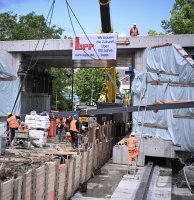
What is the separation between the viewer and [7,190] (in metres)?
8.09

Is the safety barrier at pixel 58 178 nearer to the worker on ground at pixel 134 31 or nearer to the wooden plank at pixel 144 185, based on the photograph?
the wooden plank at pixel 144 185

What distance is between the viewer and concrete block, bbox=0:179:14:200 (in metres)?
7.86

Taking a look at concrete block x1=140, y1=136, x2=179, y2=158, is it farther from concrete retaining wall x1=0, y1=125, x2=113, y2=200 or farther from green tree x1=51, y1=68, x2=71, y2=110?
green tree x1=51, y1=68, x2=71, y2=110

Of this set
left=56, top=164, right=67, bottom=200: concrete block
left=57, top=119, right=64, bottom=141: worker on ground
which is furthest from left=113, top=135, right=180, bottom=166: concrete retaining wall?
left=56, top=164, right=67, bottom=200: concrete block

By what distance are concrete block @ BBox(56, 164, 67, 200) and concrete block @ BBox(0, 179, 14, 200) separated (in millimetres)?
3335

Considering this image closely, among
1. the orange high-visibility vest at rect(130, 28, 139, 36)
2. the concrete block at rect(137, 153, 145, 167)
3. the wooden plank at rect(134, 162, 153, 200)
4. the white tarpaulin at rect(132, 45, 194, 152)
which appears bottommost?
the wooden plank at rect(134, 162, 153, 200)

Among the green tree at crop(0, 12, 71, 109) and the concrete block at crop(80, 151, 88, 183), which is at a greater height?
the green tree at crop(0, 12, 71, 109)

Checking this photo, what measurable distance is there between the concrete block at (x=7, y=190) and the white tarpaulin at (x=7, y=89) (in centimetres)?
1969

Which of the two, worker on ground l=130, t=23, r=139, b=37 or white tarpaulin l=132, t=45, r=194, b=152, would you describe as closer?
white tarpaulin l=132, t=45, r=194, b=152

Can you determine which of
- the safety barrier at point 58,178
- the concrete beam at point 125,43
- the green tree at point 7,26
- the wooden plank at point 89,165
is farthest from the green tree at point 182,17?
the wooden plank at point 89,165

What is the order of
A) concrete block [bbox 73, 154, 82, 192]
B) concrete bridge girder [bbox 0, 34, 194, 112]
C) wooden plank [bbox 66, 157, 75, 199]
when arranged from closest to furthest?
wooden plank [bbox 66, 157, 75, 199], concrete block [bbox 73, 154, 82, 192], concrete bridge girder [bbox 0, 34, 194, 112]

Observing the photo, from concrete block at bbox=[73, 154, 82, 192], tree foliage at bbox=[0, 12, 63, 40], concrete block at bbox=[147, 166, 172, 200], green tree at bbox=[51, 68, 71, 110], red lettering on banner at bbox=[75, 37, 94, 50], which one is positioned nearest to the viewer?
concrete block at bbox=[147, 166, 172, 200]

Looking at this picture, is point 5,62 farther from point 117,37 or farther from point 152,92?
point 152,92

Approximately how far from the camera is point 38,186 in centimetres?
990
